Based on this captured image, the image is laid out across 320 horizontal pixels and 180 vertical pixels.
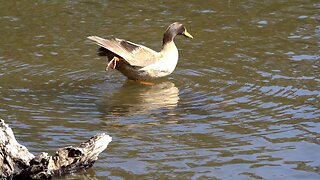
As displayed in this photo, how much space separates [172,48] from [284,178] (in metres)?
4.26

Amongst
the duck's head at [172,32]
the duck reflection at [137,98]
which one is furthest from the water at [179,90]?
the duck's head at [172,32]

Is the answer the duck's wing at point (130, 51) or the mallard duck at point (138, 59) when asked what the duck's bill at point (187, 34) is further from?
the duck's wing at point (130, 51)

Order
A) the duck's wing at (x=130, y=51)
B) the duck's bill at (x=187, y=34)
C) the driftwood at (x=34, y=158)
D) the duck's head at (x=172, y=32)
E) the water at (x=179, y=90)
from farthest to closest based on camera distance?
the duck's bill at (x=187, y=34) → the duck's head at (x=172, y=32) → the duck's wing at (x=130, y=51) → the water at (x=179, y=90) → the driftwood at (x=34, y=158)

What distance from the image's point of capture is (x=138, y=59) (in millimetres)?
10969

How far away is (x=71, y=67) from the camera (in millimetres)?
11602

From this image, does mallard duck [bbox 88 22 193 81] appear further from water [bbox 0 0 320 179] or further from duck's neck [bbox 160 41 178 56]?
water [bbox 0 0 320 179]

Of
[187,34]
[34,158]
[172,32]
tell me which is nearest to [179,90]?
[172,32]

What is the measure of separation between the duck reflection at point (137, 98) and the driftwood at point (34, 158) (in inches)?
94.7

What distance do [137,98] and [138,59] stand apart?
668 millimetres

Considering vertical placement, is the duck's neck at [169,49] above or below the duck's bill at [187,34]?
below

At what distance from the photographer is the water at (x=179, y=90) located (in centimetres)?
806

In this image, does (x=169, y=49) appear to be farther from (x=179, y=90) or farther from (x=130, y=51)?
(x=179, y=90)

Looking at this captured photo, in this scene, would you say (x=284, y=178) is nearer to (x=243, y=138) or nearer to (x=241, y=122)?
(x=243, y=138)

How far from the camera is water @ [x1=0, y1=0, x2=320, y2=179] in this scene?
806 centimetres
